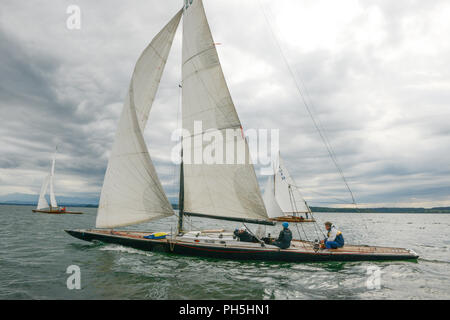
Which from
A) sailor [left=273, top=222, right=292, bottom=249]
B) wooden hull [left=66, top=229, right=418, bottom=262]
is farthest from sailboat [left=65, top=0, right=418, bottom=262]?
sailor [left=273, top=222, right=292, bottom=249]

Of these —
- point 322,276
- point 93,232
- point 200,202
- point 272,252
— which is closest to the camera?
point 322,276

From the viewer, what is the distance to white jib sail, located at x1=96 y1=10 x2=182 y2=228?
11.1m

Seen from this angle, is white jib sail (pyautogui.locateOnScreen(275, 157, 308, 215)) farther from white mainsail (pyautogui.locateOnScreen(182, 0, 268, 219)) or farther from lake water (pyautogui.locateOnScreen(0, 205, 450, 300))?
white mainsail (pyautogui.locateOnScreen(182, 0, 268, 219))

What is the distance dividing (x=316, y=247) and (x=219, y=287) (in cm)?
514

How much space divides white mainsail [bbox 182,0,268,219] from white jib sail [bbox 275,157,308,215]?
29.5 m

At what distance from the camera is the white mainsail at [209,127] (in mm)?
10703

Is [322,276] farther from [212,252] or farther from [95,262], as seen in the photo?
[95,262]

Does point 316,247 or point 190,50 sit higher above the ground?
point 190,50

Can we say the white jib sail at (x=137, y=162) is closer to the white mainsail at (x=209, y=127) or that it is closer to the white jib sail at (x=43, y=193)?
the white mainsail at (x=209, y=127)

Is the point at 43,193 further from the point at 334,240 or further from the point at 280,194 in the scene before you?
the point at 334,240

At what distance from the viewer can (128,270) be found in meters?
9.35

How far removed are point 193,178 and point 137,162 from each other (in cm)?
280

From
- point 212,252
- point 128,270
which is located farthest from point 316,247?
point 128,270

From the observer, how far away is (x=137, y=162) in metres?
11.3
